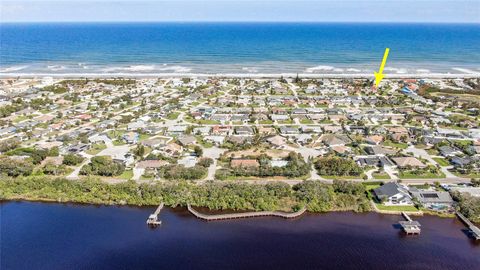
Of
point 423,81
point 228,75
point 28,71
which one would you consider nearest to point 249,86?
point 228,75

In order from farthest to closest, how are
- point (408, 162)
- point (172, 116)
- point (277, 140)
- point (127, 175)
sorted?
point (172, 116), point (277, 140), point (408, 162), point (127, 175)

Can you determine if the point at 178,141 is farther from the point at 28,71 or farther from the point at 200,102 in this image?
the point at 28,71

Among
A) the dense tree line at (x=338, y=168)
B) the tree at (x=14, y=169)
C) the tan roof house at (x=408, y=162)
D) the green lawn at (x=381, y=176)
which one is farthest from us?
the tan roof house at (x=408, y=162)

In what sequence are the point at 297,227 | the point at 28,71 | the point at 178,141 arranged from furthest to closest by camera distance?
the point at 28,71 → the point at 178,141 → the point at 297,227

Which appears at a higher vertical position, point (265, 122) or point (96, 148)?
point (265, 122)

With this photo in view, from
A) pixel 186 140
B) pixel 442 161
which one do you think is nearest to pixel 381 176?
pixel 442 161

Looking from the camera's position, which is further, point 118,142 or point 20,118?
point 20,118

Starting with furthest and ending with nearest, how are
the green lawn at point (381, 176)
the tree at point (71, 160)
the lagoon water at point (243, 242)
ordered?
the tree at point (71, 160) → the green lawn at point (381, 176) → the lagoon water at point (243, 242)

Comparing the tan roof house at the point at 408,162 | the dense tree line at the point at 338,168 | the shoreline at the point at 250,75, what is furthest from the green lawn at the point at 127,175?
the shoreline at the point at 250,75

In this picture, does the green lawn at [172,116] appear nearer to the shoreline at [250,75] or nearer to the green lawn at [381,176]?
the shoreline at [250,75]

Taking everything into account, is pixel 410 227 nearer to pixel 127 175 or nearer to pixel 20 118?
pixel 127 175

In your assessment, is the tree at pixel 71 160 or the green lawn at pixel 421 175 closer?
the green lawn at pixel 421 175
